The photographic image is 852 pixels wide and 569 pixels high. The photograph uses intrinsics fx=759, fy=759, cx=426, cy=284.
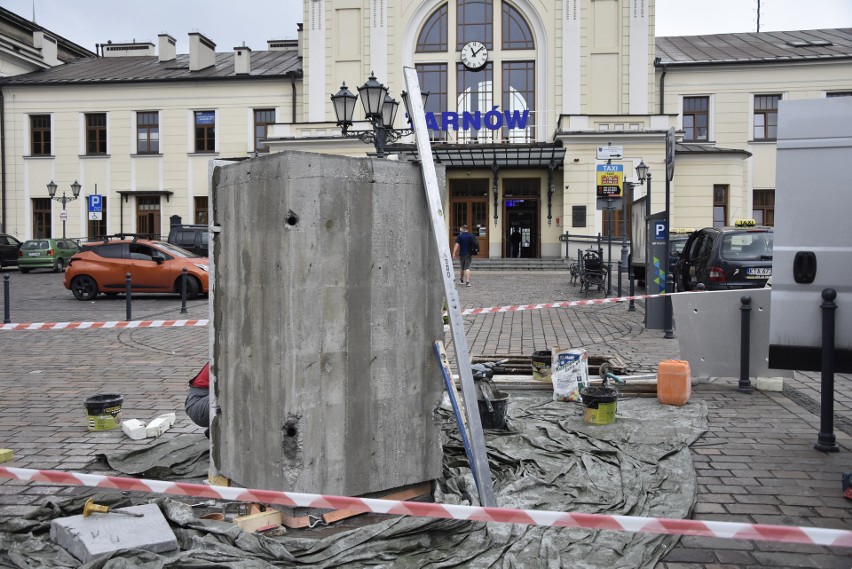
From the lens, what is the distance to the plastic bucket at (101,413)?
629 cm

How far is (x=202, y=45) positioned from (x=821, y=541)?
42696 mm

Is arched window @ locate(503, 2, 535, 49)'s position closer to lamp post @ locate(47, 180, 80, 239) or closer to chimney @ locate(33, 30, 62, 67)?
lamp post @ locate(47, 180, 80, 239)

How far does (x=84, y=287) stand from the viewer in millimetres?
19219

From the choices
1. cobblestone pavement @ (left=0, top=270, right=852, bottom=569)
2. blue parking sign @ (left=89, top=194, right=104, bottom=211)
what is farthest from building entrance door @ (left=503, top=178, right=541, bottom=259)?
cobblestone pavement @ (left=0, top=270, right=852, bottom=569)

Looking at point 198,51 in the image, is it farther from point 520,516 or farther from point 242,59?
point 520,516

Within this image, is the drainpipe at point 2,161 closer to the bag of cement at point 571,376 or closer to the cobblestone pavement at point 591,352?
the cobblestone pavement at point 591,352

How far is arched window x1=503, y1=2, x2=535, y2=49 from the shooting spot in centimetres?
3644

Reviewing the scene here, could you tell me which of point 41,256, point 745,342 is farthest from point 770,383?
point 41,256

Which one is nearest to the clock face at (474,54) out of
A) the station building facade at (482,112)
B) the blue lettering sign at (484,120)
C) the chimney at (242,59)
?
the station building facade at (482,112)

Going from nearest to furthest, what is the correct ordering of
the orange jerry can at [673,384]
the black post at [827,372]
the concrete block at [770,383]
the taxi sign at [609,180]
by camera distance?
the black post at [827,372] → the orange jerry can at [673,384] → the concrete block at [770,383] → the taxi sign at [609,180]

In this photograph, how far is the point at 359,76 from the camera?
36.7 m

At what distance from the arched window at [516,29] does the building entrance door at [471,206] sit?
275 inches

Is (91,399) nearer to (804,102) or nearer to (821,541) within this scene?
(821,541)

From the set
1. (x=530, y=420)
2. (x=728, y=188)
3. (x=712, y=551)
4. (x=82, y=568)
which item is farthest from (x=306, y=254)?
(x=728, y=188)
